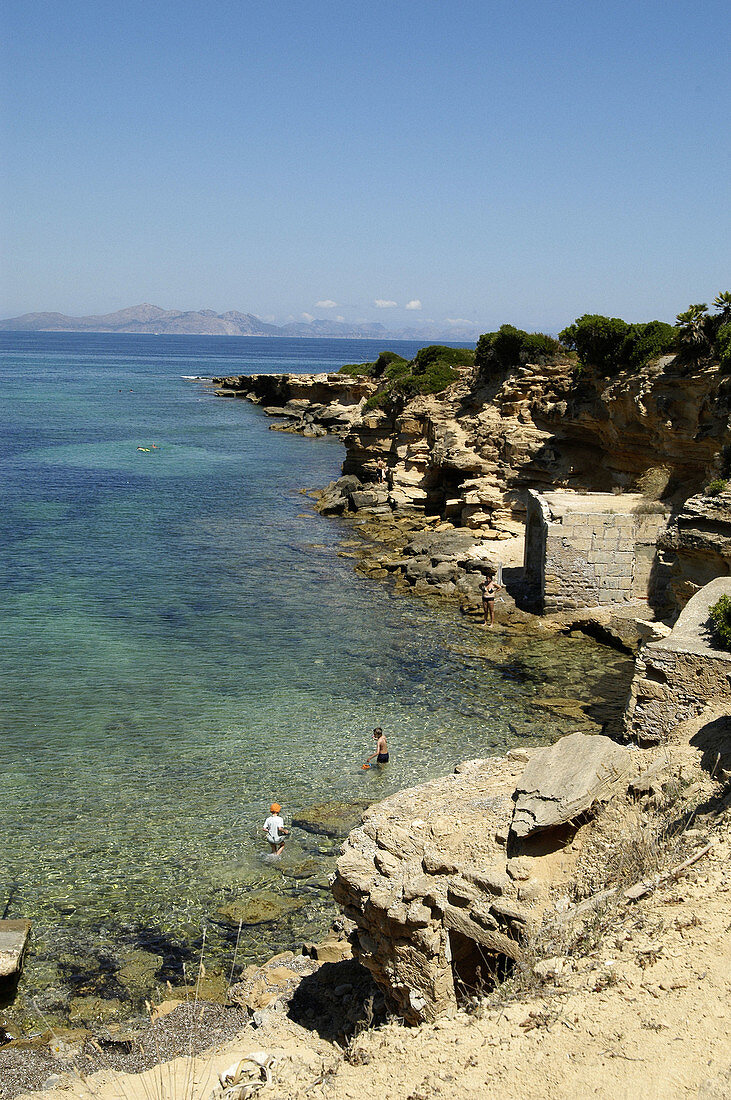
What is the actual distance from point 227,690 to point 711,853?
42.8 ft

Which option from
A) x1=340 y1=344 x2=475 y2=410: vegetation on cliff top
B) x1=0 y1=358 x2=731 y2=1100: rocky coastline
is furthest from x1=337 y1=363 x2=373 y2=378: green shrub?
x1=0 y1=358 x2=731 y2=1100: rocky coastline

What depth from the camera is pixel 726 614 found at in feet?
39.6

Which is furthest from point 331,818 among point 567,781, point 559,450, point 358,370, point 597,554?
point 358,370

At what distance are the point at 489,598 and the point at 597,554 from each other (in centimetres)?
317

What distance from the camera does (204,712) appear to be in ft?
56.2

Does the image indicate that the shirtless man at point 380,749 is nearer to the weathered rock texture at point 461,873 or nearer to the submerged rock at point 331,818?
the submerged rock at point 331,818

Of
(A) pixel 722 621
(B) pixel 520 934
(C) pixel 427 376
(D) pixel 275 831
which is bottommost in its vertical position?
(D) pixel 275 831

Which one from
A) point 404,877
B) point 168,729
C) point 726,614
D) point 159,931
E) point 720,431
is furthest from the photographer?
point 720,431

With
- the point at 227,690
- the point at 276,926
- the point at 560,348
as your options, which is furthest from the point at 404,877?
the point at 560,348

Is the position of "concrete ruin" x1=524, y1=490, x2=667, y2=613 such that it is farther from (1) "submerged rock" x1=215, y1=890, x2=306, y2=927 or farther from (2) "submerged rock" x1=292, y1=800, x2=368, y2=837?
(1) "submerged rock" x1=215, y1=890, x2=306, y2=927

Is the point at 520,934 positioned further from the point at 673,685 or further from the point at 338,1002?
the point at 673,685

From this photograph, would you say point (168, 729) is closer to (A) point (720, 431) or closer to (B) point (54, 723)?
(B) point (54, 723)

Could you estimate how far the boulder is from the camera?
7.50m

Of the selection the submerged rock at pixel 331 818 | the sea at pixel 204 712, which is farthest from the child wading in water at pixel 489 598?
the submerged rock at pixel 331 818
